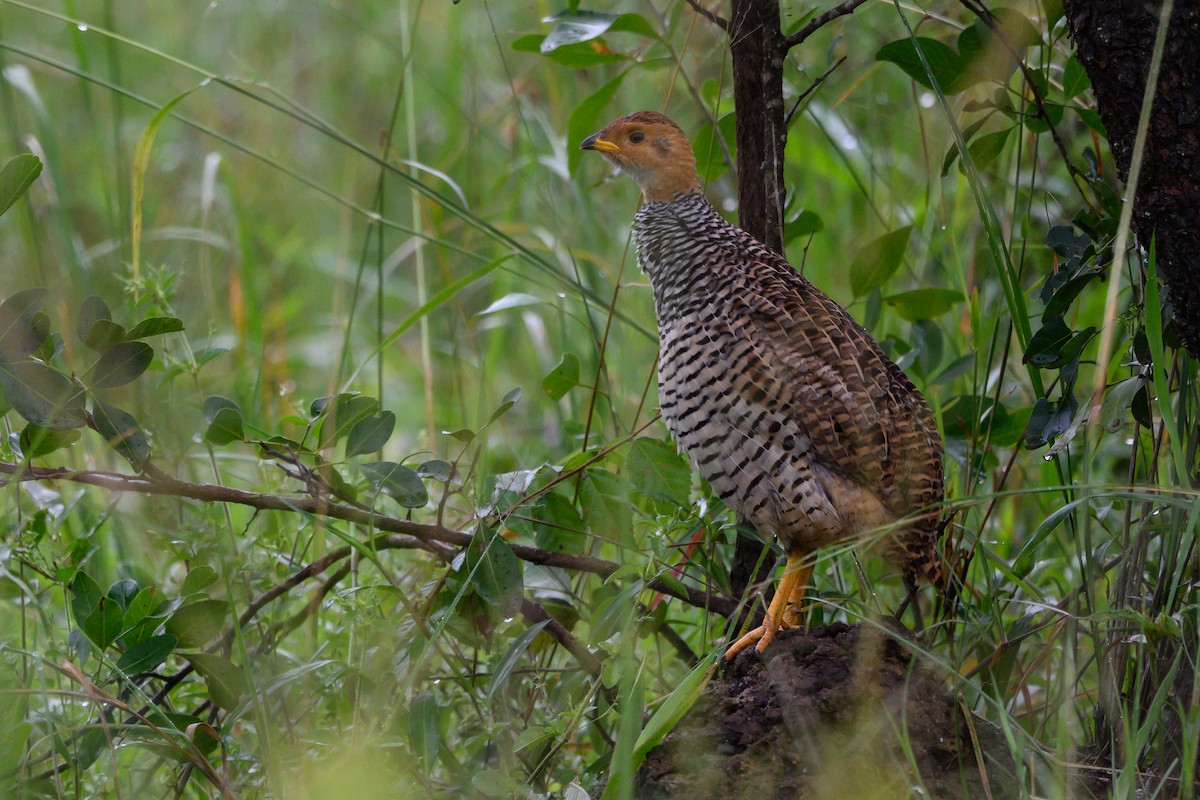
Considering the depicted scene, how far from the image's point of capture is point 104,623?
269 centimetres

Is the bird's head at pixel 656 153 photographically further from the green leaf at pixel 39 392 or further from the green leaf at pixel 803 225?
the green leaf at pixel 39 392

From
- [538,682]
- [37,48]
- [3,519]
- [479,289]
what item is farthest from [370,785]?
[37,48]

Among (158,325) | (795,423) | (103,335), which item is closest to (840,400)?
(795,423)

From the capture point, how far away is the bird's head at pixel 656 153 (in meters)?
3.62

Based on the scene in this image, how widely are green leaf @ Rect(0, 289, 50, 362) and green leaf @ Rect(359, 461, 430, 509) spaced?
2.49 ft

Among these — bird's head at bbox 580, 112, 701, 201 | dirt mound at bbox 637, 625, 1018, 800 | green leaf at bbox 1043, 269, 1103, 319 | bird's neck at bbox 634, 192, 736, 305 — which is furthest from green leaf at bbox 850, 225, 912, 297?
dirt mound at bbox 637, 625, 1018, 800

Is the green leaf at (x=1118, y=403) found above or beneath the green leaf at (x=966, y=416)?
above

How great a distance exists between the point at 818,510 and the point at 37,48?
605 centimetres

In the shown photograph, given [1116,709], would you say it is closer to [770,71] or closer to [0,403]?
[770,71]

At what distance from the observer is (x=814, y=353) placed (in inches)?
121

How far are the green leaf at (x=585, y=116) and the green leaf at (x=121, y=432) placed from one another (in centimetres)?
154

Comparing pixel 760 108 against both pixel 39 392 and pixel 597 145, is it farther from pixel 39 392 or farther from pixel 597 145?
pixel 39 392

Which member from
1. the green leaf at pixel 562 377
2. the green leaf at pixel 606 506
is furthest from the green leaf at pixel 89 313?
the green leaf at pixel 606 506

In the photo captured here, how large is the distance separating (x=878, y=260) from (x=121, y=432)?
2.07 m
